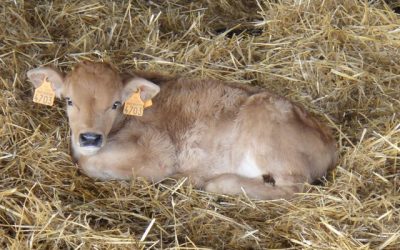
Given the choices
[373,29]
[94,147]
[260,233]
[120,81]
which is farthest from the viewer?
[373,29]

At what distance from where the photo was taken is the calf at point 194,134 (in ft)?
16.9

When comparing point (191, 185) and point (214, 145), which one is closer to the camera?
point (191, 185)

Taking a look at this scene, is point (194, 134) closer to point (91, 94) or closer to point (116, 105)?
point (116, 105)

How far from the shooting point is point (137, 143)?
548cm

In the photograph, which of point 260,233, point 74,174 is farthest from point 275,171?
point 74,174

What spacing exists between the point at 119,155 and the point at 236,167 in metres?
0.96

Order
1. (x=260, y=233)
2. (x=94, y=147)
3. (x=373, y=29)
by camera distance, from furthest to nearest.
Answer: (x=373, y=29)
(x=94, y=147)
(x=260, y=233)

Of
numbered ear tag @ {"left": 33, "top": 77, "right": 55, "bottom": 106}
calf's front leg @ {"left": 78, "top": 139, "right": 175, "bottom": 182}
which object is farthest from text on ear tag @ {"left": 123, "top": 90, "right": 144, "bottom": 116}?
numbered ear tag @ {"left": 33, "top": 77, "right": 55, "bottom": 106}

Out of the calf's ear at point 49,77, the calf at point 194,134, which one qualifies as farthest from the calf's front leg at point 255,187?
the calf's ear at point 49,77

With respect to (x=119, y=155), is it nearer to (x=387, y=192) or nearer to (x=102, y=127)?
(x=102, y=127)

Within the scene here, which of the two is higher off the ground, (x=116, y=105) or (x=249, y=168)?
(x=116, y=105)

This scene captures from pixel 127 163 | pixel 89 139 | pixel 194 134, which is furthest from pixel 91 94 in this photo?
pixel 194 134

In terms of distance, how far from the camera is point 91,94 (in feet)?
16.8

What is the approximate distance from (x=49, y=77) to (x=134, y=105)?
706 mm
